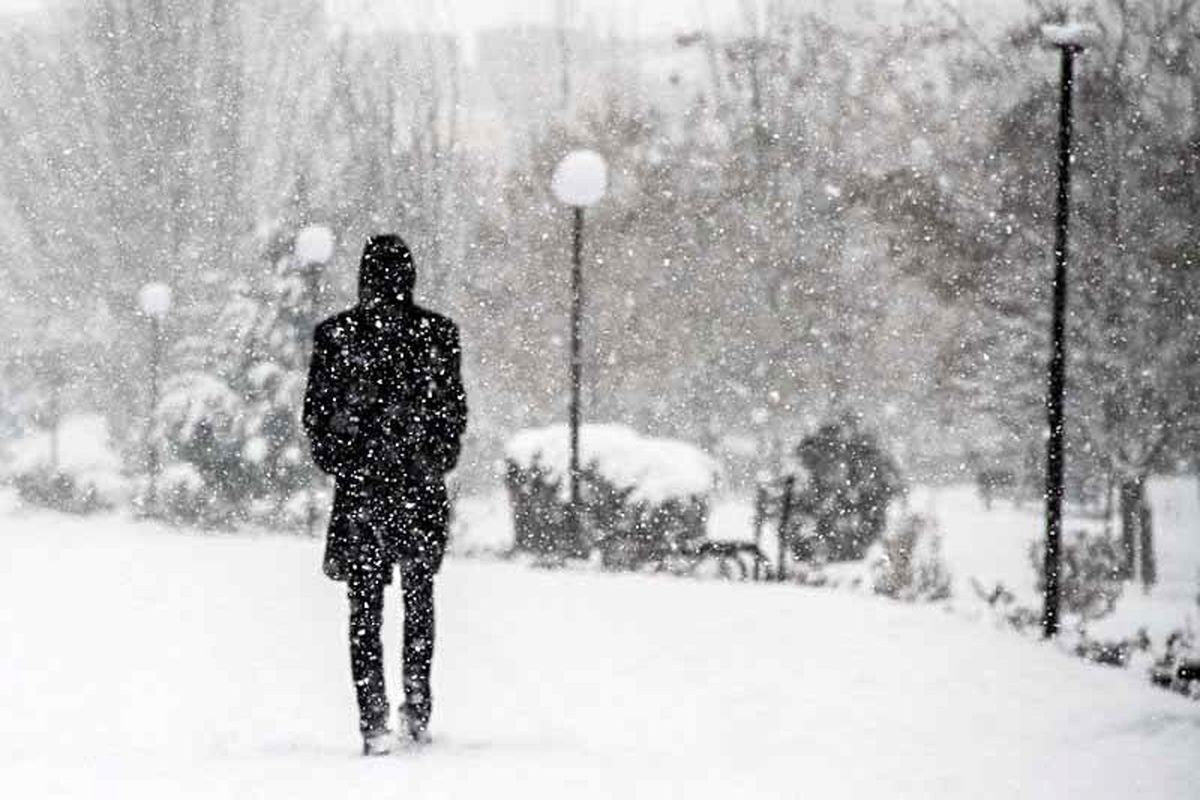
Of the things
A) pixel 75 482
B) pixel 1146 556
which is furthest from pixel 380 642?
pixel 75 482

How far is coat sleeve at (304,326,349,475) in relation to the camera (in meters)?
5.71

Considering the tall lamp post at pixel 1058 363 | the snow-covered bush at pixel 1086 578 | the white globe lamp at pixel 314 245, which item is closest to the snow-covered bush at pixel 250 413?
the white globe lamp at pixel 314 245

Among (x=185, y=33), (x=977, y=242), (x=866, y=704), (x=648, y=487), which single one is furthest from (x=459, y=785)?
(x=185, y=33)

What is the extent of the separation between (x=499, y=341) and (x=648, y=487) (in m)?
13.7

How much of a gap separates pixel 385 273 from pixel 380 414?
0.52 m

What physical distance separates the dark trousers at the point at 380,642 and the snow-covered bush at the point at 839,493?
13422mm

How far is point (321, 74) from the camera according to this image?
44.5 metres

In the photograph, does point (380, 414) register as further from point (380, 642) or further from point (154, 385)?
point (154, 385)

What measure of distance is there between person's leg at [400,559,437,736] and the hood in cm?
98

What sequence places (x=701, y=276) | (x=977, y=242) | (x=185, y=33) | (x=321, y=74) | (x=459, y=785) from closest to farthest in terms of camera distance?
1. (x=459, y=785)
2. (x=977, y=242)
3. (x=701, y=276)
4. (x=185, y=33)
5. (x=321, y=74)

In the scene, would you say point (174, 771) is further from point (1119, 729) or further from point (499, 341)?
point (499, 341)

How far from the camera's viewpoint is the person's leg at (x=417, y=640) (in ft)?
19.1

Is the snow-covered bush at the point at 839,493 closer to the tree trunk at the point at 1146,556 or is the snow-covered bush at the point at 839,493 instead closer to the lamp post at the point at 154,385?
the tree trunk at the point at 1146,556

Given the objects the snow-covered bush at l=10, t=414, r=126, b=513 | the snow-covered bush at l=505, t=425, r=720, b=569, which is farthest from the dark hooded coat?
the snow-covered bush at l=10, t=414, r=126, b=513
